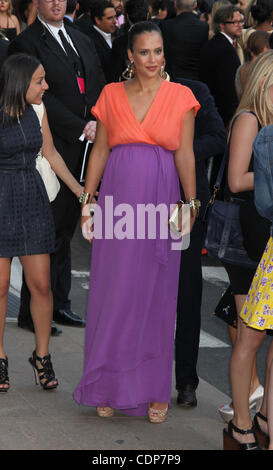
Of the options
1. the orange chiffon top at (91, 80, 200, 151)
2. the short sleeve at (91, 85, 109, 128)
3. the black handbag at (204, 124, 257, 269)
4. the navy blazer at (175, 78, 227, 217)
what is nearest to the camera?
the black handbag at (204, 124, 257, 269)

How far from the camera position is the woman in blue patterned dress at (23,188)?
5391mm

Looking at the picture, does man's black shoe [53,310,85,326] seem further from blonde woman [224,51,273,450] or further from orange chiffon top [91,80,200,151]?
blonde woman [224,51,273,450]

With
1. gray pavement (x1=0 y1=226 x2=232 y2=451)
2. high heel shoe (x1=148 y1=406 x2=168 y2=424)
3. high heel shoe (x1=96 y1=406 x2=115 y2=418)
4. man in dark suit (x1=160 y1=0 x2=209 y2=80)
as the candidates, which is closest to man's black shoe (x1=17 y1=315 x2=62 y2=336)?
gray pavement (x1=0 y1=226 x2=232 y2=451)

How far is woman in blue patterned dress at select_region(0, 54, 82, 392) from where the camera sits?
539 centimetres

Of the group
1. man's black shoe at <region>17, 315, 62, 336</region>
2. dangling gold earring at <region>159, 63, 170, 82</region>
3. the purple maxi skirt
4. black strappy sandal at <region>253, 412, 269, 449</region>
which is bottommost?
man's black shoe at <region>17, 315, 62, 336</region>

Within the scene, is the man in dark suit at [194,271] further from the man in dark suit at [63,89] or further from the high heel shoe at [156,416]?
the man in dark suit at [63,89]

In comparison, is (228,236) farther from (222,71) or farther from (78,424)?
(222,71)

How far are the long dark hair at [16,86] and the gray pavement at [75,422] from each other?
1.59 meters

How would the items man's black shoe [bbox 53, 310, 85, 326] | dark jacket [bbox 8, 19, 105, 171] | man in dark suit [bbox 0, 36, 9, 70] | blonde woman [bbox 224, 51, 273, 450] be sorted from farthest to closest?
1. man in dark suit [bbox 0, 36, 9, 70]
2. man's black shoe [bbox 53, 310, 85, 326]
3. dark jacket [bbox 8, 19, 105, 171]
4. blonde woman [bbox 224, 51, 273, 450]

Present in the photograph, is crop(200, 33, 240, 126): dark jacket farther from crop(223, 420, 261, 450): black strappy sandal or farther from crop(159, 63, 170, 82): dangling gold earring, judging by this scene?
crop(223, 420, 261, 450): black strappy sandal

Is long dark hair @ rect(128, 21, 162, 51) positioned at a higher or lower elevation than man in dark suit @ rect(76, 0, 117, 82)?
lower

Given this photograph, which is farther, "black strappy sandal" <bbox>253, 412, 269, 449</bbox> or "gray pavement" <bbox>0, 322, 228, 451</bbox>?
"gray pavement" <bbox>0, 322, 228, 451</bbox>

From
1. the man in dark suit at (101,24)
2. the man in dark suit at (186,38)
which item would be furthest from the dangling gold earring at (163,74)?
the man in dark suit at (186,38)
